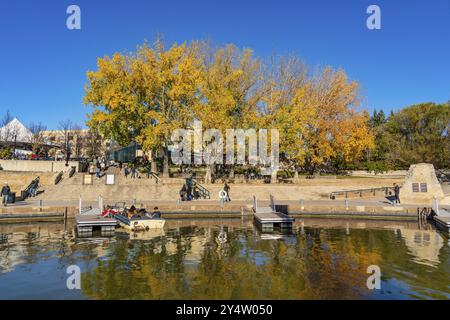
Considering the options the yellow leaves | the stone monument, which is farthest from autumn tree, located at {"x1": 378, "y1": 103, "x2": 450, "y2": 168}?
the stone monument

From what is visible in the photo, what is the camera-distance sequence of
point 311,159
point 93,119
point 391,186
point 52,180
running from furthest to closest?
point 311,159
point 93,119
point 391,186
point 52,180

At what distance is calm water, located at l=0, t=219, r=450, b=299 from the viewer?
1172 centimetres

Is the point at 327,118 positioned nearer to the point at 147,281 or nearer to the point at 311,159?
the point at 311,159

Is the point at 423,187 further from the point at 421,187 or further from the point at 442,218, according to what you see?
the point at 442,218

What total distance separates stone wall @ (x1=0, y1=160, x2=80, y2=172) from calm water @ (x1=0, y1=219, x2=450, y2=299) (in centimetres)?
1905

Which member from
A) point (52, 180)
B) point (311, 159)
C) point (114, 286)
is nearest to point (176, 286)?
point (114, 286)

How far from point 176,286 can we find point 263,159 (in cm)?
3024

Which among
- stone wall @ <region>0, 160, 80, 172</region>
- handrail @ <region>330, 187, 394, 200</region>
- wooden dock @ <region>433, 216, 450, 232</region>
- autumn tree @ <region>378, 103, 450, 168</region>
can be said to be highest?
autumn tree @ <region>378, 103, 450, 168</region>

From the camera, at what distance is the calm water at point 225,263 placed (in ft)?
38.4

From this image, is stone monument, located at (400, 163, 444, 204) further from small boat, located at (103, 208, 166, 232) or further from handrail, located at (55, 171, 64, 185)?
handrail, located at (55, 171, 64, 185)

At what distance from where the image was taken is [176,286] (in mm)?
12055

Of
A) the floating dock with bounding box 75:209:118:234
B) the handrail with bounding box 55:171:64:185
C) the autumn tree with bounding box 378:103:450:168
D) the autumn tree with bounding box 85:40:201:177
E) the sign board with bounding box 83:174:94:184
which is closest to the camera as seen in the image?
the floating dock with bounding box 75:209:118:234

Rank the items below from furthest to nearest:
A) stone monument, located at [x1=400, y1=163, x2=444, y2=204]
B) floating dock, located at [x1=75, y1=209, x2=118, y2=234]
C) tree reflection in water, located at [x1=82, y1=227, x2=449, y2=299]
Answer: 1. stone monument, located at [x1=400, y1=163, x2=444, y2=204]
2. floating dock, located at [x1=75, y1=209, x2=118, y2=234]
3. tree reflection in water, located at [x1=82, y1=227, x2=449, y2=299]
